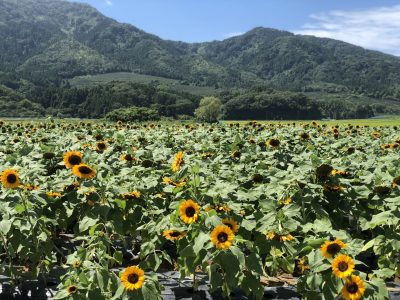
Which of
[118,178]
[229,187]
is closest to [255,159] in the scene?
[118,178]

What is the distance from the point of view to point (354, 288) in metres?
3.88

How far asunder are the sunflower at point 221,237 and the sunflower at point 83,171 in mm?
2140

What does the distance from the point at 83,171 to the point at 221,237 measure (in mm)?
2248

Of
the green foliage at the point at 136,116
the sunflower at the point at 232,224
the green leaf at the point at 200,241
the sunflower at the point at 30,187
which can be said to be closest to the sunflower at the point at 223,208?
the sunflower at the point at 232,224

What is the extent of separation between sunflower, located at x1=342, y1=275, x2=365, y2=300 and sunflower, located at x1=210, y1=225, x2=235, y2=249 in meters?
1.03

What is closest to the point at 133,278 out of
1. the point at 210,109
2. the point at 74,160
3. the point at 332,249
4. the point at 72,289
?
the point at 72,289

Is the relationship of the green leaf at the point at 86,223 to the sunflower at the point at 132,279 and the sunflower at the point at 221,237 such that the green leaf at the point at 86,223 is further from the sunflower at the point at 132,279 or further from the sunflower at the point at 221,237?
the sunflower at the point at 221,237

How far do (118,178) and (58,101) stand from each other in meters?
192

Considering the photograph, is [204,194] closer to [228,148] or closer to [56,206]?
[56,206]

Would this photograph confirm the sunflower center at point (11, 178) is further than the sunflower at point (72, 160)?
No

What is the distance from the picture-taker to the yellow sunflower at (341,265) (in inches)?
153

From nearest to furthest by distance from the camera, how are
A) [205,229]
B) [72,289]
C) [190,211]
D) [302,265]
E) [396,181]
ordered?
[72,289] → [205,229] → [190,211] → [302,265] → [396,181]

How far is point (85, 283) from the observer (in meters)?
4.07

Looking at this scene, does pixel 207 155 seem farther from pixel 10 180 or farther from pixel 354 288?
pixel 354 288
